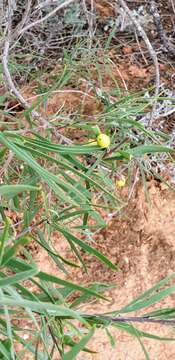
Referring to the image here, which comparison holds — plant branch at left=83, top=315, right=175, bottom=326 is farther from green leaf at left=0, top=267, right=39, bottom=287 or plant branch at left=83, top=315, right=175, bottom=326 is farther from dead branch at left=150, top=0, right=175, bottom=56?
dead branch at left=150, top=0, right=175, bottom=56

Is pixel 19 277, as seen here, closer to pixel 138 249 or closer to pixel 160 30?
pixel 138 249

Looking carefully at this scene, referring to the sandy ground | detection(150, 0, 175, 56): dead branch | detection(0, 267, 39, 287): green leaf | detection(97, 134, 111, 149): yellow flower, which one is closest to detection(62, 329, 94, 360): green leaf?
detection(0, 267, 39, 287): green leaf

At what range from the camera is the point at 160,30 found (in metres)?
2.14

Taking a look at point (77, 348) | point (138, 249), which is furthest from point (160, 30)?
point (77, 348)

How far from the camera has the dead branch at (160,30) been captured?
6.79 feet

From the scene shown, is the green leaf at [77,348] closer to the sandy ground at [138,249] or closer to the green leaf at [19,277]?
the green leaf at [19,277]

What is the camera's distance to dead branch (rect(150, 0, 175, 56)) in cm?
207

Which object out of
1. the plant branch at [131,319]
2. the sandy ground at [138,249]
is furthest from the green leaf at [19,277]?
the sandy ground at [138,249]

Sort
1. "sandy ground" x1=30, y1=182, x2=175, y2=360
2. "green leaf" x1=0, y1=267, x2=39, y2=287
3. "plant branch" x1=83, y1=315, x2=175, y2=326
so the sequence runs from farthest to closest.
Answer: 1. "sandy ground" x1=30, y1=182, x2=175, y2=360
2. "plant branch" x1=83, y1=315, x2=175, y2=326
3. "green leaf" x1=0, y1=267, x2=39, y2=287

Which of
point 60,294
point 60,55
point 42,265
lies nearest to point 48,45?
point 60,55

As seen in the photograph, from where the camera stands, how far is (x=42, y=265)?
1.89 metres

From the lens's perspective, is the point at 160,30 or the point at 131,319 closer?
the point at 131,319

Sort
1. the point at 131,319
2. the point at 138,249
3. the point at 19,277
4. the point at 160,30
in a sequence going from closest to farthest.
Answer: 1. the point at 19,277
2. the point at 131,319
3. the point at 138,249
4. the point at 160,30

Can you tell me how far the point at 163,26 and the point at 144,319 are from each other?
1731 mm
